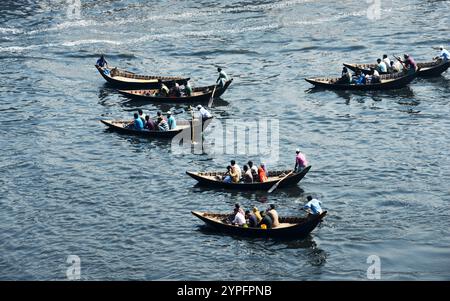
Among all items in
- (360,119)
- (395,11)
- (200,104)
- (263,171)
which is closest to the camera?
(263,171)

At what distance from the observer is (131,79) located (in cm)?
6644

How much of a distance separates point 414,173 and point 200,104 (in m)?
18.8

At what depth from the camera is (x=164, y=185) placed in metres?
48.9

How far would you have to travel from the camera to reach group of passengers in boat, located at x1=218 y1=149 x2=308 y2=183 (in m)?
46.5

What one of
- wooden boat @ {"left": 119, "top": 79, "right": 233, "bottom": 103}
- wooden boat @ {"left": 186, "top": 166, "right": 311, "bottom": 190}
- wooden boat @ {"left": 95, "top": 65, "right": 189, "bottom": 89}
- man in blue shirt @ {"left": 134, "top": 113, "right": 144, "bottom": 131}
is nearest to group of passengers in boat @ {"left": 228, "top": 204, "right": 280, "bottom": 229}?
wooden boat @ {"left": 186, "top": 166, "right": 311, "bottom": 190}

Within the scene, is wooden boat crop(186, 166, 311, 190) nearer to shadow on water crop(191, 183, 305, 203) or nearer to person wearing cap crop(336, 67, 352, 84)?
shadow on water crop(191, 183, 305, 203)

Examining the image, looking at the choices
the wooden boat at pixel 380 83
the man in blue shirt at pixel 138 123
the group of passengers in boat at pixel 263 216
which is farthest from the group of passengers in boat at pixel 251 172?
the wooden boat at pixel 380 83

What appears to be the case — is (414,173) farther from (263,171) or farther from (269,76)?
(269,76)

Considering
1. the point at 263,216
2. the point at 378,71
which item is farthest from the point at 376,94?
the point at 263,216

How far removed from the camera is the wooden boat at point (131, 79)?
213ft

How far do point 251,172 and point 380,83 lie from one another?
19.7 m

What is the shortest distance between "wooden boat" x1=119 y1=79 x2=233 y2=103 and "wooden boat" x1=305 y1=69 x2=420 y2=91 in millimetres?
6821
